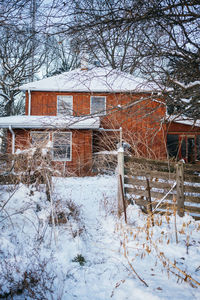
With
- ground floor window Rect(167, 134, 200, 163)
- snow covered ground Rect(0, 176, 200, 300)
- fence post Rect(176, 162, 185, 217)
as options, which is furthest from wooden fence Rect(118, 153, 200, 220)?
ground floor window Rect(167, 134, 200, 163)

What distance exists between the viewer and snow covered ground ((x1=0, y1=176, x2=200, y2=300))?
267 cm

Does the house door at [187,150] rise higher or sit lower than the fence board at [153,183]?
higher

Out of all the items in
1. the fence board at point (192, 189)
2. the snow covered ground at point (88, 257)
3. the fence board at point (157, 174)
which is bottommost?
the snow covered ground at point (88, 257)

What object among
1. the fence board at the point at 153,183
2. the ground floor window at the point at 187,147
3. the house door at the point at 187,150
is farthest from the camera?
the house door at the point at 187,150

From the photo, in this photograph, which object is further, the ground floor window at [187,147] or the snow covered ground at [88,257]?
the ground floor window at [187,147]

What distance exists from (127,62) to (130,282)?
10.5 feet

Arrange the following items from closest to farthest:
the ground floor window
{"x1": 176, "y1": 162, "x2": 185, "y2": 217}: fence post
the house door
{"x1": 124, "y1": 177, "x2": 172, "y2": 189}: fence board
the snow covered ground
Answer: the snow covered ground → {"x1": 176, "y1": 162, "x2": 185, "y2": 217}: fence post → {"x1": 124, "y1": 177, "x2": 172, "y2": 189}: fence board → the ground floor window → the house door

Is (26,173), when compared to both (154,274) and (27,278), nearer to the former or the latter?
(27,278)

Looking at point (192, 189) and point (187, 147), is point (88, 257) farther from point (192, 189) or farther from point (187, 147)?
point (187, 147)

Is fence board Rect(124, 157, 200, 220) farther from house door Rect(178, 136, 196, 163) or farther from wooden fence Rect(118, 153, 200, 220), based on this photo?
house door Rect(178, 136, 196, 163)

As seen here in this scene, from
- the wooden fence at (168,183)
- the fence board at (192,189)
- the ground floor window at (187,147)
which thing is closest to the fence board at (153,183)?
the wooden fence at (168,183)

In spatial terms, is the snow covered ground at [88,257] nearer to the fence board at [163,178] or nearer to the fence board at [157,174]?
the fence board at [163,178]

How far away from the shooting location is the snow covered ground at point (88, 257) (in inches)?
105

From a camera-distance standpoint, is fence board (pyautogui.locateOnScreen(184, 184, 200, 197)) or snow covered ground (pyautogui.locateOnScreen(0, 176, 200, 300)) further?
fence board (pyautogui.locateOnScreen(184, 184, 200, 197))
